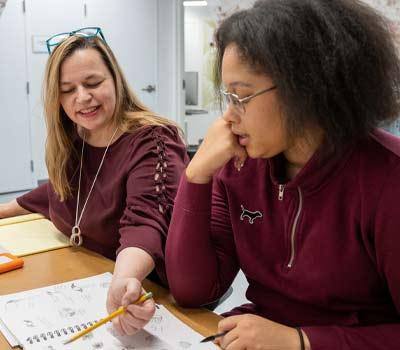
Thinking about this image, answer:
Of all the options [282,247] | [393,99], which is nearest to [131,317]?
[282,247]

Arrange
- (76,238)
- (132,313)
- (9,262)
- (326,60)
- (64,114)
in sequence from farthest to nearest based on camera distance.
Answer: (64,114), (76,238), (9,262), (132,313), (326,60)

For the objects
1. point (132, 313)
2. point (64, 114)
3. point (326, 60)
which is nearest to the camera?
point (326, 60)

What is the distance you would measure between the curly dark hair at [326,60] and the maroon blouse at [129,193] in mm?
517

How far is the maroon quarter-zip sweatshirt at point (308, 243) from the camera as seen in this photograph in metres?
0.87

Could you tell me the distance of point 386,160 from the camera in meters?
0.89

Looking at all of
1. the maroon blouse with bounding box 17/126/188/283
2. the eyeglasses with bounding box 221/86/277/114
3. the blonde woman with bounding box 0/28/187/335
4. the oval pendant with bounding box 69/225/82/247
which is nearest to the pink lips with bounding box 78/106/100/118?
the blonde woman with bounding box 0/28/187/335

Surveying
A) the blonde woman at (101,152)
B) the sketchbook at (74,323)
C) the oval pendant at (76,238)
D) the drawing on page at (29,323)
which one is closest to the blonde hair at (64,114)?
the blonde woman at (101,152)

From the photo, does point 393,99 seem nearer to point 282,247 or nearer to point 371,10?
point 371,10

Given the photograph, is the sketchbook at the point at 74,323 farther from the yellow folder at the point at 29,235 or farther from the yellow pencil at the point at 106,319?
the yellow folder at the point at 29,235

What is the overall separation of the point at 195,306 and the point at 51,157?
0.75m

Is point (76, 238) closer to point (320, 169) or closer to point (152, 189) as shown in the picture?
point (152, 189)

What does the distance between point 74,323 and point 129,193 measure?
1.42 ft

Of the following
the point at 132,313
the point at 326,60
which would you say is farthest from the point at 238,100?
the point at 132,313

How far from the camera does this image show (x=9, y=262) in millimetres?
1283
